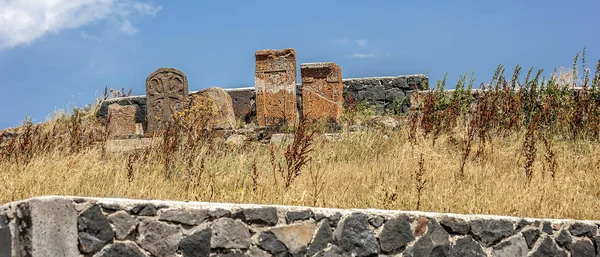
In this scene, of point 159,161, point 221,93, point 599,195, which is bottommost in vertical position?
point 599,195

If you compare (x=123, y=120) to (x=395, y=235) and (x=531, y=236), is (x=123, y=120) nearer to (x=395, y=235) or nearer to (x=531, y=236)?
(x=395, y=235)

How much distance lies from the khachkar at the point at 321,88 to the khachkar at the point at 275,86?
30 cm

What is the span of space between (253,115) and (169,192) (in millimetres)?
7776

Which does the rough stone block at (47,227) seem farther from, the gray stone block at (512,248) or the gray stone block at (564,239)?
the gray stone block at (564,239)

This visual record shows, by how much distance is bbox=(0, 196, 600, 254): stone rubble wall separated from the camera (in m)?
5.08

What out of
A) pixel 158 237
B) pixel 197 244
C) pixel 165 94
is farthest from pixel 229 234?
pixel 165 94

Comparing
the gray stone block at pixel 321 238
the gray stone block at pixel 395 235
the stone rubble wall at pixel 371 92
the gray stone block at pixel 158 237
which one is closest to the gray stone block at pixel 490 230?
the gray stone block at pixel 395 235

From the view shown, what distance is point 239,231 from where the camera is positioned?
5.58 m

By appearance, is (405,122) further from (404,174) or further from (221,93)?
(404,174)

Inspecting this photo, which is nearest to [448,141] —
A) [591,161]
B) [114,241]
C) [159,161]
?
[591,161]

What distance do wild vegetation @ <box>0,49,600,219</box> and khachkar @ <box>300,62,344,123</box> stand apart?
133 centimetres

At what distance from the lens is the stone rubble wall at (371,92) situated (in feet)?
49.7

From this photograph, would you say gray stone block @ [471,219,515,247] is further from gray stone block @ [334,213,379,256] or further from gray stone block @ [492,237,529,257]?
gray stone block @ [334,213,379,256]

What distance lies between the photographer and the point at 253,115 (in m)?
15.0
